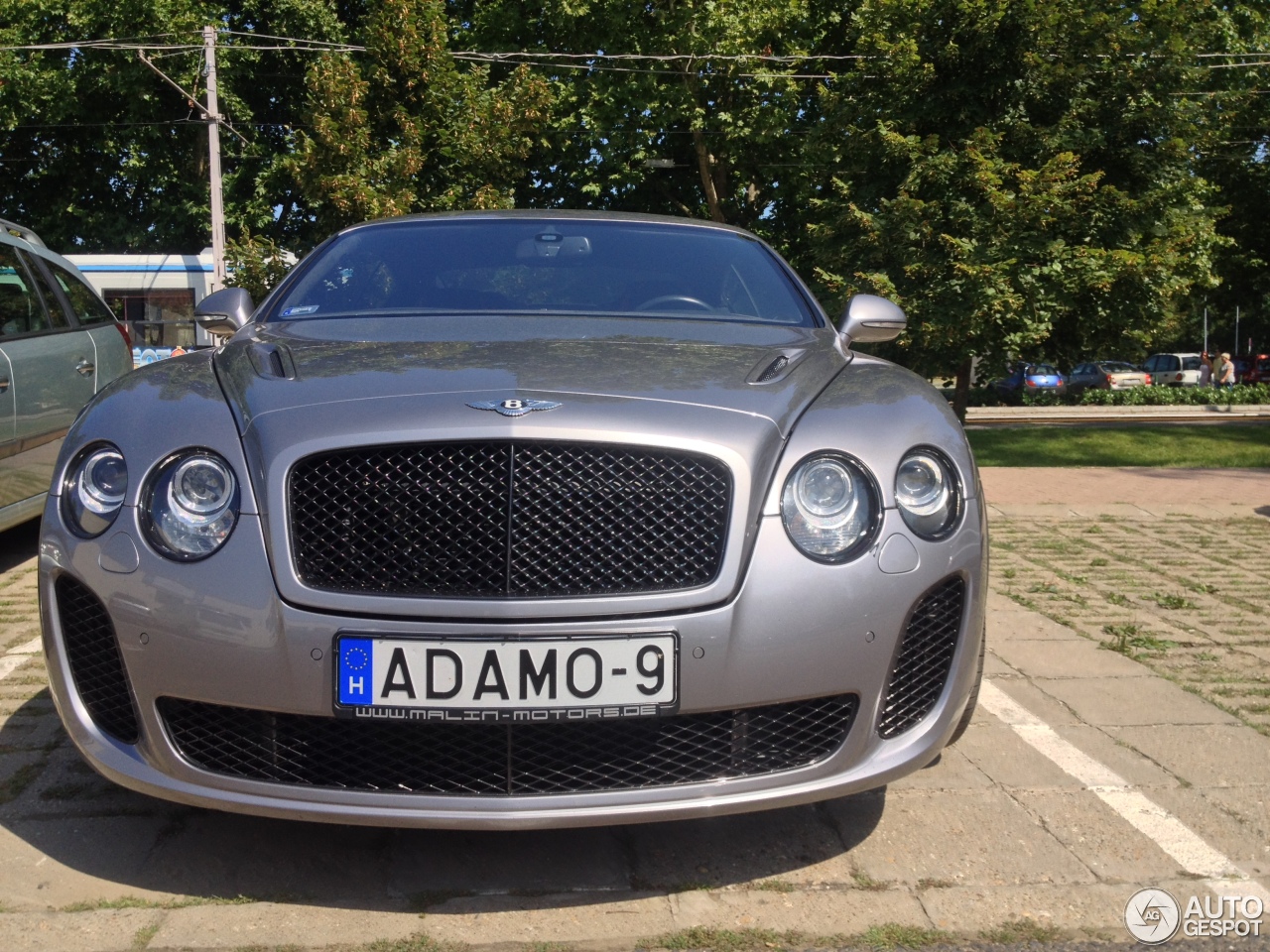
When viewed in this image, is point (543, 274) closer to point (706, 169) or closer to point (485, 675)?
point (485, 675)

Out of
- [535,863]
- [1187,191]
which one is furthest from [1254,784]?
[1187,191]

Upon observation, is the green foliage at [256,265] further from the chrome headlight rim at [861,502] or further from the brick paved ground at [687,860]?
the chrome headlight rim at [861,502]

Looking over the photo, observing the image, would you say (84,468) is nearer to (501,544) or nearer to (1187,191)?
(501,544)

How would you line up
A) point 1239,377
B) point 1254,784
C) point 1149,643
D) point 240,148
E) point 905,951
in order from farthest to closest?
1. point 1239,377
2. point 240,148
3. point 1149,643
4. point 1254,784
5. point 905,951

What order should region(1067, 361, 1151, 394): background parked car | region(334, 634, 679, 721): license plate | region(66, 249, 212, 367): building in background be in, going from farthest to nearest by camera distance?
region(1067, 361, 1151, 394): background parked car
region(66, 249, 212, 367): building in background
region(334, 634, 679, 721): license plate

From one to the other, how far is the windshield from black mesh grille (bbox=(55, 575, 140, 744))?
129cm

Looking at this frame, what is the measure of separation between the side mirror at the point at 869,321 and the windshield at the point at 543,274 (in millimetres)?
136

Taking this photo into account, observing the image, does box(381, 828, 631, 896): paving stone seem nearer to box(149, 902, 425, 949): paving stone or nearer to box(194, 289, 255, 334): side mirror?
box(149, 902, 425, 949): paving stone

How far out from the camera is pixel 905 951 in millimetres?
2439

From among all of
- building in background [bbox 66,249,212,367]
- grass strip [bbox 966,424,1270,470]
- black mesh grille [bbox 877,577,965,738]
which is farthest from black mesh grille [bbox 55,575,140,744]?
building in background [bbox 66,249,212,367]

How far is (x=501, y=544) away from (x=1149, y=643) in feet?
11.4

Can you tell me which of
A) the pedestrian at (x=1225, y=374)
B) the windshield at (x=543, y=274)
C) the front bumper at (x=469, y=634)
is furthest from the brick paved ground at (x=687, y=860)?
the pedestrian at (x=1225, y=374)

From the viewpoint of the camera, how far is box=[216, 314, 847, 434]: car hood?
105 inches

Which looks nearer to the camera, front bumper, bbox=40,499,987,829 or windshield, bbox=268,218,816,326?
front bumper, bbox=40,499,987,829
